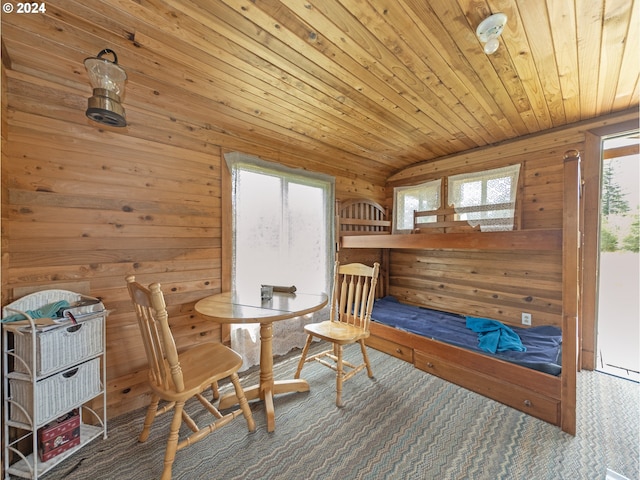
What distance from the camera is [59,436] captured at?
138 centimetres

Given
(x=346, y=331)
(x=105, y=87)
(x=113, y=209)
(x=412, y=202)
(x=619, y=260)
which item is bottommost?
(x=346, y=331)

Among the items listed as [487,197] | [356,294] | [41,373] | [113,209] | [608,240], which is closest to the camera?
[41,373]

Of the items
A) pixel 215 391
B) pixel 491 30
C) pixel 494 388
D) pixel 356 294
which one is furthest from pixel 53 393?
pixel 491 30

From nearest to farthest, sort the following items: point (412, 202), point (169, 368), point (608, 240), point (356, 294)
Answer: point (169, 368) → point (356, 294) → point (608, 240) → point (412, 202)

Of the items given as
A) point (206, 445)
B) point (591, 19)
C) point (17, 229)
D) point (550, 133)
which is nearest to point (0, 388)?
point (17, 229)

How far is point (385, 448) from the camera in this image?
1497mm

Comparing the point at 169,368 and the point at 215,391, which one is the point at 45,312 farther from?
the point at 215,391

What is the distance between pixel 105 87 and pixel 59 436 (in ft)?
6.18

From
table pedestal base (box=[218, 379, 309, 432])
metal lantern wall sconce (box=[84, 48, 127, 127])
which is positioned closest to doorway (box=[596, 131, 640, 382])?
table pedestal base (box=[218, 379, 309, 432])

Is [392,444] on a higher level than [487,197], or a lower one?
lower

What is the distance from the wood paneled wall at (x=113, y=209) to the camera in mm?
1449

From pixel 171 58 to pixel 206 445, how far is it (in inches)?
91.1

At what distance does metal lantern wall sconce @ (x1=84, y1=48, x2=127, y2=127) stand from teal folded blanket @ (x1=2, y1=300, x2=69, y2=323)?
106cm

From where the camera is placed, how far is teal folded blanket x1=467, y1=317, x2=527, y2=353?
201 centimetres
